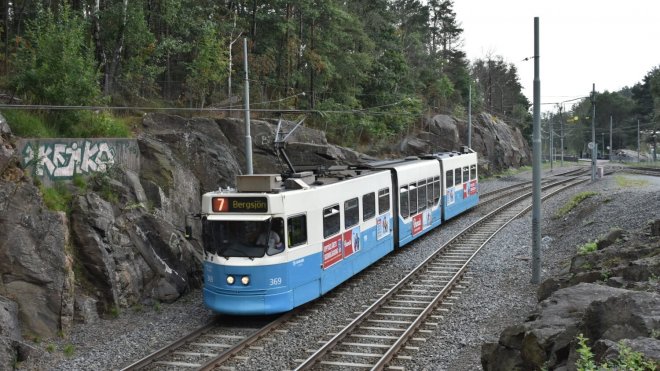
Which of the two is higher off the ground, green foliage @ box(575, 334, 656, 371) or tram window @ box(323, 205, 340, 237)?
tram window @ box(323, 205, 340, 237)

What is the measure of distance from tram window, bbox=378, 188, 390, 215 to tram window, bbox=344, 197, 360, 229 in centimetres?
176

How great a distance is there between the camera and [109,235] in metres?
13.3

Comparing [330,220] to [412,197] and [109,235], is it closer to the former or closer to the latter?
[109,235]

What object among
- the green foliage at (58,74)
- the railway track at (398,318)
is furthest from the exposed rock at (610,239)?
the green foliage at (58,74)

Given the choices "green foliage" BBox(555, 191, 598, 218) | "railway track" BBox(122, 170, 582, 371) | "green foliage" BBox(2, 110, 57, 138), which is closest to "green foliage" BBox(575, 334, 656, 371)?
"railway track" BBox(122, 170, 582, 371)

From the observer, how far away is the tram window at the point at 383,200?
17109 mm

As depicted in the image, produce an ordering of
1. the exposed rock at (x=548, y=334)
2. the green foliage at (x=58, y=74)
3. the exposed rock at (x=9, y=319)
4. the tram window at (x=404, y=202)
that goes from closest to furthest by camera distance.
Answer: the exposed rock at (x=548, y=334)
the exposed rock at (x=9, y=319)
the green foliage at (x=58, y=74)
the tram window at (x=404, y=202)

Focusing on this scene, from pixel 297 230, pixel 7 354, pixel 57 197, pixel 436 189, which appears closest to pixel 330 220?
pixel 297 230

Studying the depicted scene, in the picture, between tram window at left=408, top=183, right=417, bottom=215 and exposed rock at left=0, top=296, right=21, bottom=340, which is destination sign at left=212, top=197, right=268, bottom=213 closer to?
exposed rock at left=0, top=296, right=21, bottom=340

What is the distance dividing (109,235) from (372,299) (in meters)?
6.10

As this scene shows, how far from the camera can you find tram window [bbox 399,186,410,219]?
18.9 metres

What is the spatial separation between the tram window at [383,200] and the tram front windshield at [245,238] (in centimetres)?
582

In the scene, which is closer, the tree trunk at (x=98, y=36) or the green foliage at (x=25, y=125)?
the green foliage at (x=25, y=125)

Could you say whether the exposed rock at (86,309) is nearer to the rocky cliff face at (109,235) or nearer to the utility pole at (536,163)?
the rocky cliff face at (109,235)
